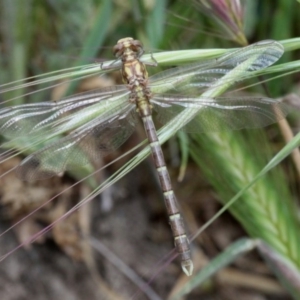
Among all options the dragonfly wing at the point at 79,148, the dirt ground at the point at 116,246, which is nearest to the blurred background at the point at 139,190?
the dirt ground at the point at 116,246

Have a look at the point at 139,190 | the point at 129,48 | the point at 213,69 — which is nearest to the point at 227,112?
the point at 213,69

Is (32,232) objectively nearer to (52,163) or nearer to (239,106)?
(52,163)

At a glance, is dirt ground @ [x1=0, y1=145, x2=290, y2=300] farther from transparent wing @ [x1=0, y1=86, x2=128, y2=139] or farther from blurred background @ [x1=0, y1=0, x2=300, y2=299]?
transparent wing @ [x1=0, y1=86, x2=128, y2=139]

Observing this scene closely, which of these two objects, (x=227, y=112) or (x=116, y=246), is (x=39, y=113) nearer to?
(x=227, y=112)

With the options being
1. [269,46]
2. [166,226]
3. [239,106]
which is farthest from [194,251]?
[269,46]

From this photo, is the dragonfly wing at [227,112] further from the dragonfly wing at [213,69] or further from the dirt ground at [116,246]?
the dirt ground at [116,246]

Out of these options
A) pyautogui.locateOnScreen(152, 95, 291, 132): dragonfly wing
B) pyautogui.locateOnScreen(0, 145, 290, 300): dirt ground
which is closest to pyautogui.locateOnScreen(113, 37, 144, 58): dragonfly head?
pyautogui.locateOnScreen(152, 95, 291, 132): dragonfly wing
